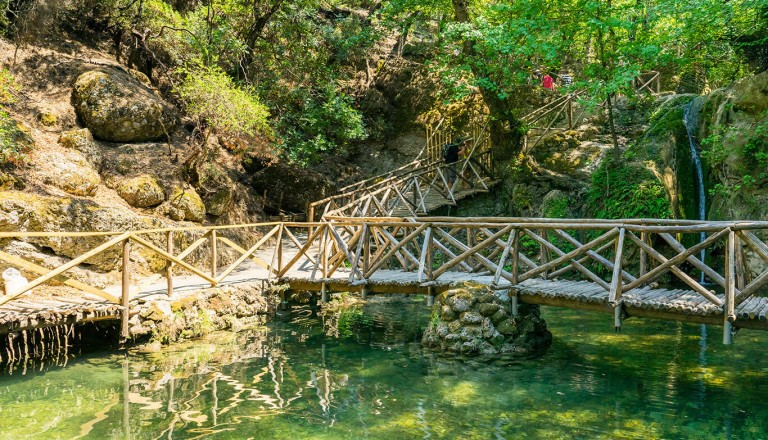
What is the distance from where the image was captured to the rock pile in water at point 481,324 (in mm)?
8305

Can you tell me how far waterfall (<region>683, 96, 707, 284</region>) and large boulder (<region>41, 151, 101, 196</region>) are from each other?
13641mm

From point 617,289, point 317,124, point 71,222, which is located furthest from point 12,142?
point 617,289

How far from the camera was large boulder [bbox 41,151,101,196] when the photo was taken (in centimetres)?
1169

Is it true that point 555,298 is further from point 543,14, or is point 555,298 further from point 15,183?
point 15,183

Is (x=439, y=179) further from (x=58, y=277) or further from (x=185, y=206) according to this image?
(x=58, y=277)

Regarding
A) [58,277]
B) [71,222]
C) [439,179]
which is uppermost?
[439,179]

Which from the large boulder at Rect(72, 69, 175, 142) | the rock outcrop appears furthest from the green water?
the large boulder at Rect(72, 69, 175, 142)

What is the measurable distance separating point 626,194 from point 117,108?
41.9 feet

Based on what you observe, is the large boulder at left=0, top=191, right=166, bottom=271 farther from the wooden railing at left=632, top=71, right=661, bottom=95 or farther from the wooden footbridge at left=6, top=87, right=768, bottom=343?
the wooden railing at left=632, top=71, right=661, bottom=95

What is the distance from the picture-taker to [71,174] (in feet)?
39.2

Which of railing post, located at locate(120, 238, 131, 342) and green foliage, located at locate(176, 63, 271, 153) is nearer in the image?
railing post, located at locate(120, 238, 131, 342)

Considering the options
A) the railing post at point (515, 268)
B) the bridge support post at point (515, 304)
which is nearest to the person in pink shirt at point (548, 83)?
the railing post at point (515, 268)

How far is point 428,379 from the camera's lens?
24.1 ft

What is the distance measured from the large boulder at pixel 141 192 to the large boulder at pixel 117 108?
189 cm
